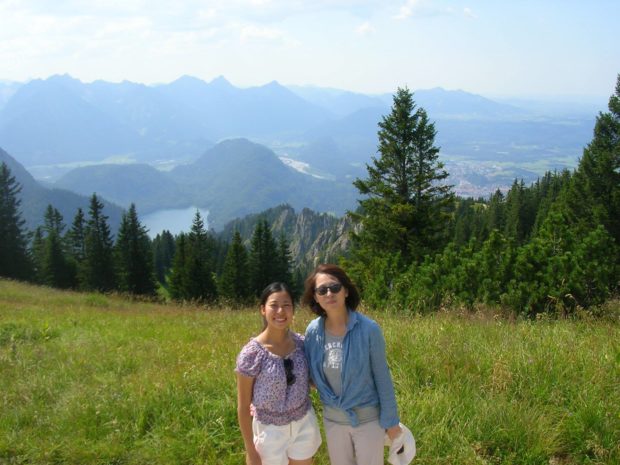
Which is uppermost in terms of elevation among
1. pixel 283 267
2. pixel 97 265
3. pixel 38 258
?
pixel 97 265

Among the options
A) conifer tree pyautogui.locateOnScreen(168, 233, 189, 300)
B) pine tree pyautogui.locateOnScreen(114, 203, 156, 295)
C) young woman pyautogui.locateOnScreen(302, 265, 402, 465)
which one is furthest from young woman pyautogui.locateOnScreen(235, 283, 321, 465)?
pine tree pyautogui.locateOnScreen(114, 203, 156, 295)

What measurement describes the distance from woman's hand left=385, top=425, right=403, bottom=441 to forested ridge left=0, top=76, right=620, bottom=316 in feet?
18.0

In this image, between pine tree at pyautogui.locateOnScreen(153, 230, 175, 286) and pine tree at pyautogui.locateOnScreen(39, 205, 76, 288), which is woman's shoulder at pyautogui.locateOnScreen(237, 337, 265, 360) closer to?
pine tree at pyautogui.locateOnScreen(39, 205, 76, 288)

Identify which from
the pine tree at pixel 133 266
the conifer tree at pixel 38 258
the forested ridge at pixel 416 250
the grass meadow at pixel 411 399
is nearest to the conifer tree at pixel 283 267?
the forested ridge at pixel 416 250

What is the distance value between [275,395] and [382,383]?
0.75 m

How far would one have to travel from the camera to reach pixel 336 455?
3.07 metres

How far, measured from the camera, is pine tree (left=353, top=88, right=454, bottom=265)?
21.8 meters

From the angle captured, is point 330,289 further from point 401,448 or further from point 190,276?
point 190,276

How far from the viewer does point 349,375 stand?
9.73ft

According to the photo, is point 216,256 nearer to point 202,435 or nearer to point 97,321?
point 97,321

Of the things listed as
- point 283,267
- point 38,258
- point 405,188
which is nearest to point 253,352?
point 405,188

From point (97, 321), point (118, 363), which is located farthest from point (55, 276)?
point (118, 363)

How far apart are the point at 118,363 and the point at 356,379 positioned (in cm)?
434

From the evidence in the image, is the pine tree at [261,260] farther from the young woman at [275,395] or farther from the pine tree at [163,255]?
the young woman at [275,395]
